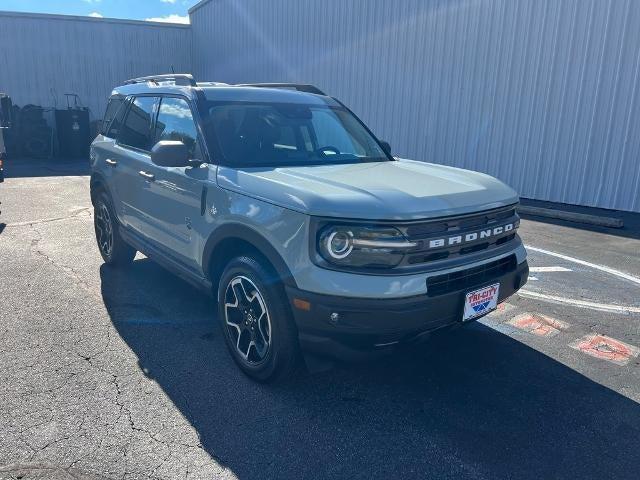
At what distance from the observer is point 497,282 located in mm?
3258

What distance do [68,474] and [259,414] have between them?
40.0 inches

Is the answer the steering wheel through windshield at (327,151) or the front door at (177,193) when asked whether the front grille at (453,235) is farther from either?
the front door at (177,193)

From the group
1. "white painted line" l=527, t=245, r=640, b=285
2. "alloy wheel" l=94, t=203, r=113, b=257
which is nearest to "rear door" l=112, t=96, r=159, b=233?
"alloy wheel" l=94, t=203, r=113, b=257

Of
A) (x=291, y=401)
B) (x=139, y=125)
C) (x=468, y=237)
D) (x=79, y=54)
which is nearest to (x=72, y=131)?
(x=79, y=54)

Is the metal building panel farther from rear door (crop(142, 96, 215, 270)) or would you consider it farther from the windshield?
rear door (crop(142, 96, 215, 270))

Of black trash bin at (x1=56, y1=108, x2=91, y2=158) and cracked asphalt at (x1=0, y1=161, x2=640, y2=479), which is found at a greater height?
black trash bin at (x1=56, y1=108, x2=91, y2=158)

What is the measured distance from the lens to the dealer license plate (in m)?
3.04

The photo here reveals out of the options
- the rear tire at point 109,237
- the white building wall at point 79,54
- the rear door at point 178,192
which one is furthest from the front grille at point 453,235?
the white building wall at point 79,54

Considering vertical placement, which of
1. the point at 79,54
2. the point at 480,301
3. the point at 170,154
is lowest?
the point at 480,301

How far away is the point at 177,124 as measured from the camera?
410 centimetres

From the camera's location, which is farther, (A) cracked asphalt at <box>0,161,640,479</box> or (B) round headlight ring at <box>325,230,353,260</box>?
(B) round headlight ring at <box>325,230,353,260</box>

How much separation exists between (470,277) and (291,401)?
4.36 ft

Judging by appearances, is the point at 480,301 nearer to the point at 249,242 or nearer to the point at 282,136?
the point at 249,242

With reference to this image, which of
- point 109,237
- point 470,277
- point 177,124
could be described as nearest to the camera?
point 470,277
